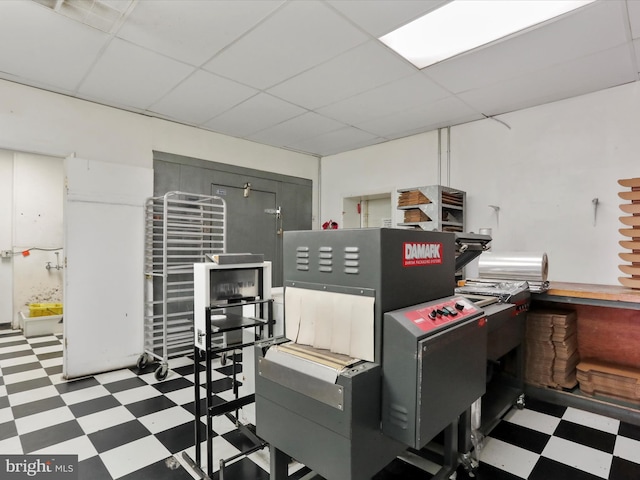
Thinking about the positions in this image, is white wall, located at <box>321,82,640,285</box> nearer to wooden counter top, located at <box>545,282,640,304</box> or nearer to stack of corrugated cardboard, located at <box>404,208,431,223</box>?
stack of corrugated cardboard, located at <box>404,208,431,223</box>

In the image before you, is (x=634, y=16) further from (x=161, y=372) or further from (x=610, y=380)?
(x=161, y=372)

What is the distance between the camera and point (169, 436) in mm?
2273

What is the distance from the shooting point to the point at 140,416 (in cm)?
254

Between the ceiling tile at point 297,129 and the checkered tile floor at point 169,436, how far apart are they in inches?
112

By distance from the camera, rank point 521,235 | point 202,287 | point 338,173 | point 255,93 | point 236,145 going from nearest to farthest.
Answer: point 202,287, point 255,93, point 521,235, point 236,145, point 338,173

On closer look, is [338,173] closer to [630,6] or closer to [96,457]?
[630,6]

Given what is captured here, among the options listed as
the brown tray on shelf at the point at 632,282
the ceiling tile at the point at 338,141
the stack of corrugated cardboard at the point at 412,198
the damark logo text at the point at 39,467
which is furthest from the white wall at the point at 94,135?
the brown tray on shelf at the point at 632,282

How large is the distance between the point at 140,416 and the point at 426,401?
2266 mm

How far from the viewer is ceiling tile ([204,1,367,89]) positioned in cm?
213

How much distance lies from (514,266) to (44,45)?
3.87 meters

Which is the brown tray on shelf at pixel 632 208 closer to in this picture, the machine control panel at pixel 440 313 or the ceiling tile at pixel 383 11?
the machine control panel at pixel 440 313

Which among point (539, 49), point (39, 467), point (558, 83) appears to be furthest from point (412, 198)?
point (39, 467)

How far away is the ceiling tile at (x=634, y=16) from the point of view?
79.4 inches

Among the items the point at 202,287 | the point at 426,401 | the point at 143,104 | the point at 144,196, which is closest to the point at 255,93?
the point at 143,104
